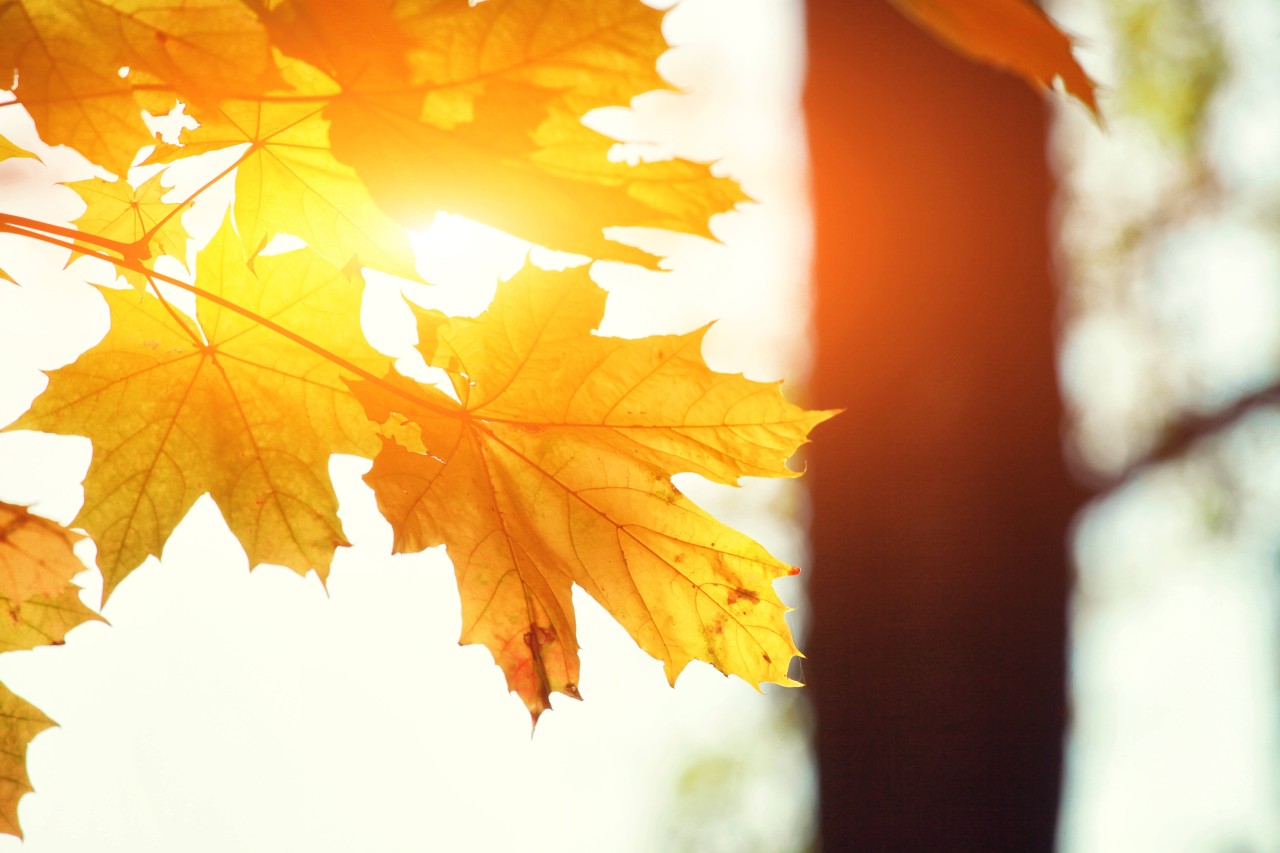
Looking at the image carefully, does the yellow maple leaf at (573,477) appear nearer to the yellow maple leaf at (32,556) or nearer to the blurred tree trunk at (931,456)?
the yellow maple leaf at (32,556)

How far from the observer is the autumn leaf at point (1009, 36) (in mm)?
526

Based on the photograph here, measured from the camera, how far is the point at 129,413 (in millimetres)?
856

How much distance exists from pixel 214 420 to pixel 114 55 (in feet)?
1.15

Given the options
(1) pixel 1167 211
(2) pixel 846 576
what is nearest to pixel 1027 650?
(2) pixel 846 576

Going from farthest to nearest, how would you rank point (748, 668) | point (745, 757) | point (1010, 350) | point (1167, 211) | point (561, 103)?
point (745, 757) → point (1167, 211) → point (1010, 350) → point (748, 668) → point (561, 103)

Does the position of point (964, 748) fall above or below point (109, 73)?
below

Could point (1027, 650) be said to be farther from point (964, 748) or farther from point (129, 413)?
point (129, 413)

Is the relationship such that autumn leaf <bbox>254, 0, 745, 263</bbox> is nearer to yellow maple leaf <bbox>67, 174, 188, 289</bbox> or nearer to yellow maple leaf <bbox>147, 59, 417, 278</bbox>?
yellow maple leaf <bbox>147, 59, 417, 278</bbox>

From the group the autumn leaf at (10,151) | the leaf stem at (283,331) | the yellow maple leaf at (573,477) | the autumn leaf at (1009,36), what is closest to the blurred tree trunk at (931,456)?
the yellow maple leaf at (573,477)

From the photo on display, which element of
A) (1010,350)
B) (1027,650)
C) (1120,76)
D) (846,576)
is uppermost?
(1120,76)

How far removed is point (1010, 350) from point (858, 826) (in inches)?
49.5

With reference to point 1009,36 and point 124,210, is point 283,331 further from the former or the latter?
point 1009,36

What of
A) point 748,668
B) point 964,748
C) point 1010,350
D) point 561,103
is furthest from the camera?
point 1010,350

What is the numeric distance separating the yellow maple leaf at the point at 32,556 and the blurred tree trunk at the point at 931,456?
1697 mm
